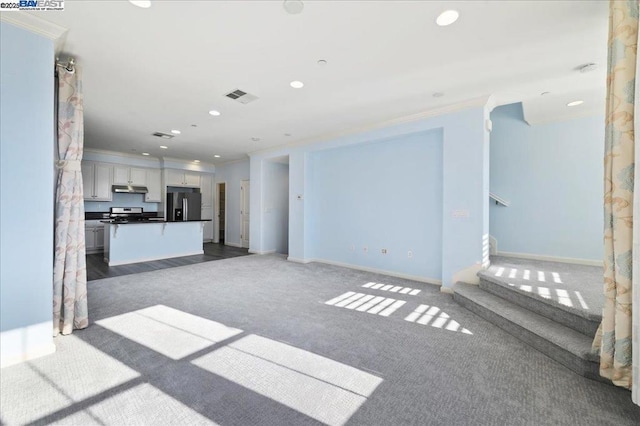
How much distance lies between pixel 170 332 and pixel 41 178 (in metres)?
1.74

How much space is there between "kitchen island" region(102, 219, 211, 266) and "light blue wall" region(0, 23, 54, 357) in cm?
395

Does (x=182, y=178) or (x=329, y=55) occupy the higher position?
(x=329, y=55)

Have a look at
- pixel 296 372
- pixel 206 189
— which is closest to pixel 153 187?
pixel 206 189

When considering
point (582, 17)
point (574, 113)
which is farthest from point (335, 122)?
point (574, 113)

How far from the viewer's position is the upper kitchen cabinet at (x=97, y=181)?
22.7 feet

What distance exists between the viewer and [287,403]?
1683 mm

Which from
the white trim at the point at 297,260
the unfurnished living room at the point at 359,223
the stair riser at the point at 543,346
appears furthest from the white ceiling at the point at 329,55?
Answer: the white trim at the point at 297,260

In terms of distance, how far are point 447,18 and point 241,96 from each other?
8.47ft

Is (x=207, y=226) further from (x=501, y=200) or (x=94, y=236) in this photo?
(x=501, y=200)

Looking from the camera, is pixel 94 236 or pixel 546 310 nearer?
pixel 546 310

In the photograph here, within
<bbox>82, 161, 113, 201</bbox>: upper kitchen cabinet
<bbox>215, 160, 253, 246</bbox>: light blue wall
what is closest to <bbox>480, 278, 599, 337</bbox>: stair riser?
<bbox>215, 160, 253, 246</bbox>: light blue wall

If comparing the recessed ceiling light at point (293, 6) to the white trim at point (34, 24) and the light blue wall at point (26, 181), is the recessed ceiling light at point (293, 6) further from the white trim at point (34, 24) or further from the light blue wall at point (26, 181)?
the light blue wall at point (26, 181)

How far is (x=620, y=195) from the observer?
175cm

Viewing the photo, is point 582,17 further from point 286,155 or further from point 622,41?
point 286,155
